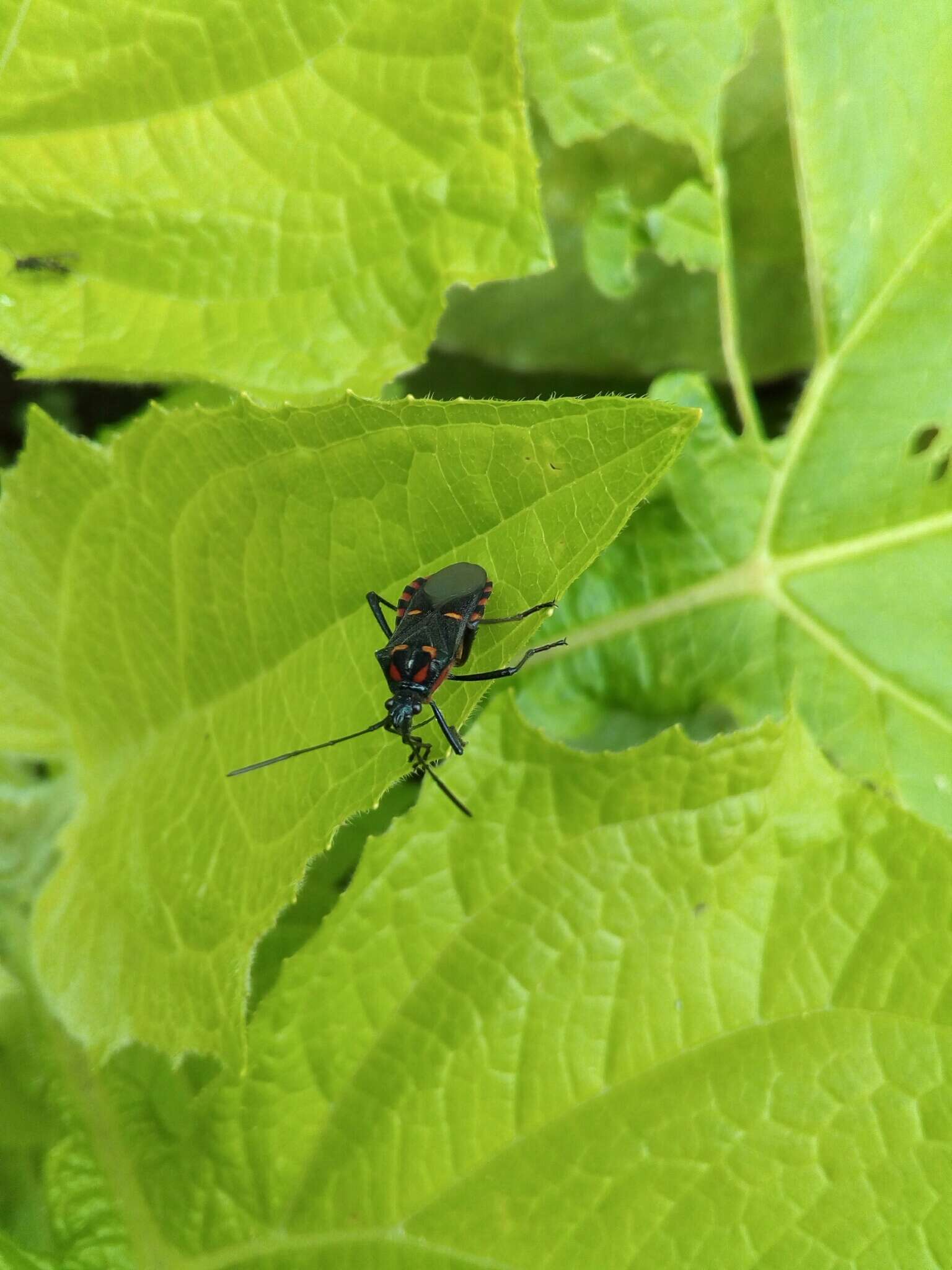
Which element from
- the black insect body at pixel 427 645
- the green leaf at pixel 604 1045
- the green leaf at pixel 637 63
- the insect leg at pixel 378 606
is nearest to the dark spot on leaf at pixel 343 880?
the green leaf at pixel 604 1045

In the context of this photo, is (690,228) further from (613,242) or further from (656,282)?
(656,282)

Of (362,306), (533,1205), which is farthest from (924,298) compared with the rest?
(533,1205)

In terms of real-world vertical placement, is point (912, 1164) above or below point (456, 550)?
below

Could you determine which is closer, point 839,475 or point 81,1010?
point 81,1010

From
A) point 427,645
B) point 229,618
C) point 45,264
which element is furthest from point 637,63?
point 229,618

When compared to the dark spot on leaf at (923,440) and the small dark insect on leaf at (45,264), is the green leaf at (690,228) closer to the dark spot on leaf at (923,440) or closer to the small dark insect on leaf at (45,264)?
the dark spot on leaf at (923,440)

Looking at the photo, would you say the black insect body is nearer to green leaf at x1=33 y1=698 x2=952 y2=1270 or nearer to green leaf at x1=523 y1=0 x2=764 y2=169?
green leaf at x1=33 y1=698 x2=952 y2=1270

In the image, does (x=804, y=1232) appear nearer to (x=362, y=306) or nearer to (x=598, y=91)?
(x=362, y=306)

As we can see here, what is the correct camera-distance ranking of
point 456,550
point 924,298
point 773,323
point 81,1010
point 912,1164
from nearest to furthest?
point 456,550
point 912,1164
point 81,1010
point 924,298
point 773,323
